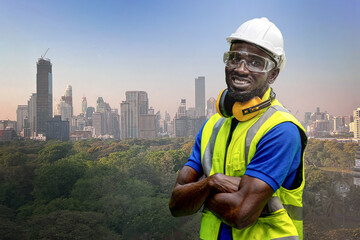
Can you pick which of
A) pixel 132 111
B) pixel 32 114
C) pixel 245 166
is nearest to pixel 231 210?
pixel 245 166

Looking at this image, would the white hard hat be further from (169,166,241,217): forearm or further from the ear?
(169,166,241,217): forearm

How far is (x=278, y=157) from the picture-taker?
47.3 inches

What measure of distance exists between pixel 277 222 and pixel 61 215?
2101 cm

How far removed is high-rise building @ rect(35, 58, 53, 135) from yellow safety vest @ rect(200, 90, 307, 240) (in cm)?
A: 3606

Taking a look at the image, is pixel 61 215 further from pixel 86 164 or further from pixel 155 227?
pixel 86 164

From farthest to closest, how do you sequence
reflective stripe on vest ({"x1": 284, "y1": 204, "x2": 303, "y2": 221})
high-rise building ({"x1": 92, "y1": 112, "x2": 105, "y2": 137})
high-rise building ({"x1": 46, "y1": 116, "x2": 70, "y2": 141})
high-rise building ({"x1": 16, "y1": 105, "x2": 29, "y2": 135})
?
high-rise building ({"x1": 92, "y1": 112, "x2": 105, "y2": 137}) → high-rise building ({"x1": 46, "y1": 116, "x2": 70, "y2": 141}) → high-rise building ({"x1": 16, "y1": 105, "x2": 29, "y2": 135}) → reflective stripe on vest ({"x1": 284, "y1": 204, "x2": 303, "y2": 221})

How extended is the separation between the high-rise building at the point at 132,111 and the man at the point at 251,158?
42.1 meters

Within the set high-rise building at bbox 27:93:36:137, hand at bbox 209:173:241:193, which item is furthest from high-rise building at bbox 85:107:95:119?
hand at bbox 209:173:241:193

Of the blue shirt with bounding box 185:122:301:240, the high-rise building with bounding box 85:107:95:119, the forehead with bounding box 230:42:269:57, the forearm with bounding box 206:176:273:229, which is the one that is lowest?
the forearm with bounding box 206:176:273:229

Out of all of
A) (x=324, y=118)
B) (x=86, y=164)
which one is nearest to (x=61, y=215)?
(x=86, y=164)

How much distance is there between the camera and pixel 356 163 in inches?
1144

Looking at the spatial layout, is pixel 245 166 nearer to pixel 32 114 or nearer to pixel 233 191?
pixel 233 191

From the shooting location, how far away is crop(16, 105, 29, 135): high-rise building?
3594cm

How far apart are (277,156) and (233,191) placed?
0.21 metres
